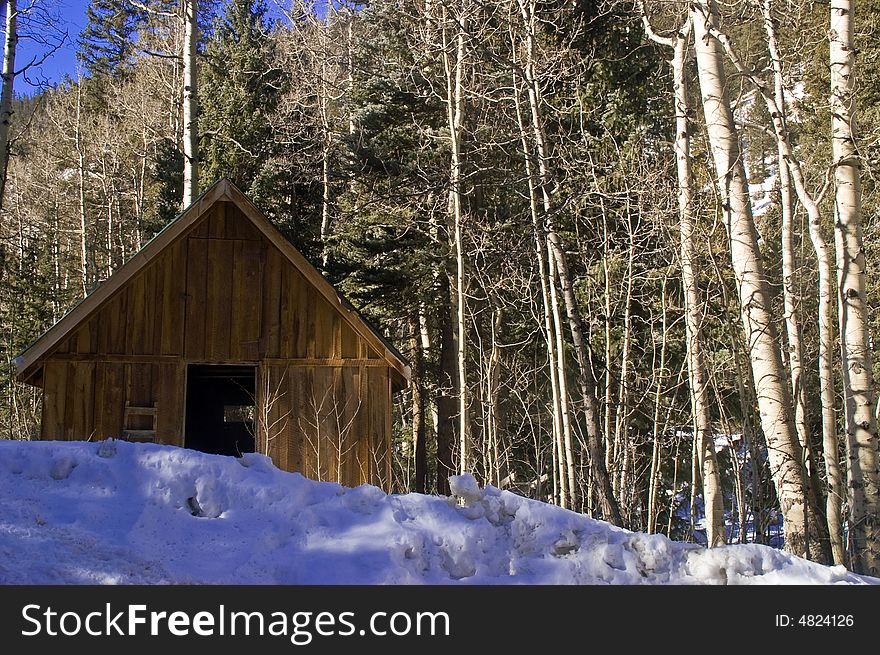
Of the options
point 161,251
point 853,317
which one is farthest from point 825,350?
point 161,251

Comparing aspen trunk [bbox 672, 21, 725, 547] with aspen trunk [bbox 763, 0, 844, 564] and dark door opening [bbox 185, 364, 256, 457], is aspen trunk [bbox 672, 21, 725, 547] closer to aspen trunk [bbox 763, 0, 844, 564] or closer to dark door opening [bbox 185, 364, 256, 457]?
aspen trunk [bbox 763, 0, 844, 564]

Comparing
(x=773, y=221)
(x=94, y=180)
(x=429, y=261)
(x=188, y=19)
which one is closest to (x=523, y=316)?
(x=429, y=261)

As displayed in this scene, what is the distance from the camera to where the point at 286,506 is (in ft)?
17.2

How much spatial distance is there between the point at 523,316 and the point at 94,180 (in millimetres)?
23005

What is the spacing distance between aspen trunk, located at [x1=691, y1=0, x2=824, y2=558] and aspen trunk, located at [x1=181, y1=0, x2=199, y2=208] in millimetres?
10215

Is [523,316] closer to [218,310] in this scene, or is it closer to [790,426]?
[218,310]

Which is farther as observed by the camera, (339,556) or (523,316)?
(523,316)

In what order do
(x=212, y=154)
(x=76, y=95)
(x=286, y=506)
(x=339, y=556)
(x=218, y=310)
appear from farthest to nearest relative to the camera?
1. (x=76, y=95)
2. (x=212, y=154)
3. (x=218, y=310)
4. (x=286, y=506)
5. (x=339, y=556)

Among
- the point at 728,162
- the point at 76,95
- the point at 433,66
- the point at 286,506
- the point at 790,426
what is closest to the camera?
the point at 286,506

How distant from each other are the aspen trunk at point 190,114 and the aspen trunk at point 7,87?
3.01 m

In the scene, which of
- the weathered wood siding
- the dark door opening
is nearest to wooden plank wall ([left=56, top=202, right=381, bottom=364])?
the weathered wood siding

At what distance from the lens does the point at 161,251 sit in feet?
39.3

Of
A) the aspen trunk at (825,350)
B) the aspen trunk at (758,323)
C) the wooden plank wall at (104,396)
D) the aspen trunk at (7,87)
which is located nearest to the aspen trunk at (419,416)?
the wooden plank wall at (104,396)

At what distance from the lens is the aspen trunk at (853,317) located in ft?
23.6
